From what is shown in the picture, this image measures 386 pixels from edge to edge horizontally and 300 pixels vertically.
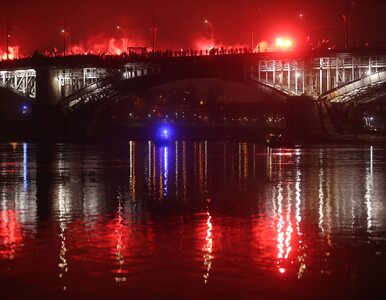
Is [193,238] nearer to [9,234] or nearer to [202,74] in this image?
[9,234]

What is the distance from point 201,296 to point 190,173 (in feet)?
154

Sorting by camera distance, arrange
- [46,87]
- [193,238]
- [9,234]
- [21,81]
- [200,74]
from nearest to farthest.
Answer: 1. [193,238]
2. [9,234]
3. [200,74]
4. [46,87]
5. [21,81]

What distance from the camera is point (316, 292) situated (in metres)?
24.6

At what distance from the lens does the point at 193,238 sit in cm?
3372

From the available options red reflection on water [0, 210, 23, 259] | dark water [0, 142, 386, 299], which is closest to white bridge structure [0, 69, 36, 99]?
dark water [0, 142, 386, 299]

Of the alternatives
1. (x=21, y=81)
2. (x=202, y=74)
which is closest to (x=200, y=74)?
(x=202, y=74)

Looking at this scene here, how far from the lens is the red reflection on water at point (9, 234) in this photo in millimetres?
30906

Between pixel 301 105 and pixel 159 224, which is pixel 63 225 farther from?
pixel 301 105

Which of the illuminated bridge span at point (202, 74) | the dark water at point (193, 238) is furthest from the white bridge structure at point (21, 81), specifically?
the dark water at point (193, 238)

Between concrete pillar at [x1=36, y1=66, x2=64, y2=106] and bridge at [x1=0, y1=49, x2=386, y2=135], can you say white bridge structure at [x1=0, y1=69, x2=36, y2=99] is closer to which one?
bridge at [x1=0, y1=49, x2=386, y2=135]

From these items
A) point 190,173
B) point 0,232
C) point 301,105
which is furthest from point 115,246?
point 301,105

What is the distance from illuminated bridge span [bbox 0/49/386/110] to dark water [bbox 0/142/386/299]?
261 feet

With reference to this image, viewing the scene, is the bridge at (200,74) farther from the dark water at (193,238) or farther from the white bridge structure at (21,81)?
the dark water at (193,238)

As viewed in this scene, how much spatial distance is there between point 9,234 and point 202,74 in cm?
→ 12609
